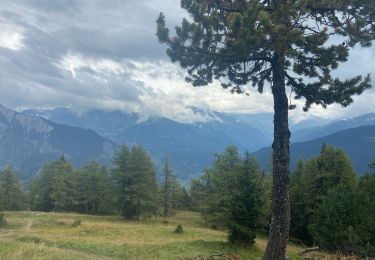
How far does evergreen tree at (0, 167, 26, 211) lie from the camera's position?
8341 centimetres

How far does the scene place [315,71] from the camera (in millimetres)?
15422

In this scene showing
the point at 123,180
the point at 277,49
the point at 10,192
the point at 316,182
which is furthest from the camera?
the point at 10,192

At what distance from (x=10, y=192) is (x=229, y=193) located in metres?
52.0

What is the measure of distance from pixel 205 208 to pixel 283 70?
48461mm

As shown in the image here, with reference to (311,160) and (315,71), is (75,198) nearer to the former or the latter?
(311,160)

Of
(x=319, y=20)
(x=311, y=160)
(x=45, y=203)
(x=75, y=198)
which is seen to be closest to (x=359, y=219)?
(x=319, y=20)

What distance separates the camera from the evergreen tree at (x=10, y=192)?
274 ft

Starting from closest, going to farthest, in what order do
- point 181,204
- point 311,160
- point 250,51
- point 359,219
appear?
point 250,51
point 359,219
point 311,160
point 181,204

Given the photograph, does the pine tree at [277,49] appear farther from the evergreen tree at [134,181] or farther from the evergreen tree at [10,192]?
the evergreen tree at [10,192]

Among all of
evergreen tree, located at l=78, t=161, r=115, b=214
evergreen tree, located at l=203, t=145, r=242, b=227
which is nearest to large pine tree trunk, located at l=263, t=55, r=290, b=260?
evergreen tree, located at l=203, t=145, r=242, b=227

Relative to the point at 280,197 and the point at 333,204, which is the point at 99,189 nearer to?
the point at 333,204

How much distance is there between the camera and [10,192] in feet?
277

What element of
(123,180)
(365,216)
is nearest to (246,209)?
(365,216)

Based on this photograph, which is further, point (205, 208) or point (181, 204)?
point (181, 204)
